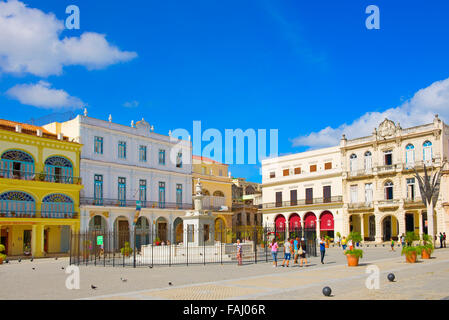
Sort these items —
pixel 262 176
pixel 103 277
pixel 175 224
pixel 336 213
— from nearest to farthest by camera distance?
pixel 103 277
pixel 175 224
pixel 336 213
pixel 262 176

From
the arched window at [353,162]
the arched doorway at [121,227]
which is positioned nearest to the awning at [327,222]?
the arched window at [353,162]

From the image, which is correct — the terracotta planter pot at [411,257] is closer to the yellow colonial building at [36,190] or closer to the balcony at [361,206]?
the yellow colonial building at [36,190]

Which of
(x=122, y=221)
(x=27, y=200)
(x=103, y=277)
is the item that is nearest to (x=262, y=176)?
(x=122, y=221)

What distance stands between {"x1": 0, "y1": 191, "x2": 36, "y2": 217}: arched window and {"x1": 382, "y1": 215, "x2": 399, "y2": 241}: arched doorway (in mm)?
36360

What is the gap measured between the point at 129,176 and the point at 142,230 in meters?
5.75

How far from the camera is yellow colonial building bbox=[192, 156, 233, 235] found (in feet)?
179

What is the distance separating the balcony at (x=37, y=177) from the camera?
35.3 metres

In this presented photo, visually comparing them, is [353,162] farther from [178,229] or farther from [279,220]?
[178,229]

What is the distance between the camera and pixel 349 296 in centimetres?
1220

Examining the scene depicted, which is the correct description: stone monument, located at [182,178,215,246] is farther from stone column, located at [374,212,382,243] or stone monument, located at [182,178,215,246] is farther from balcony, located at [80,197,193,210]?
stone column, located at [374,212,382,243]

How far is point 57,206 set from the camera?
125ft

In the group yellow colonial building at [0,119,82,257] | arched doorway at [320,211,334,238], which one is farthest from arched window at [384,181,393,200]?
yellow colonial building at [0,119,82,257]
